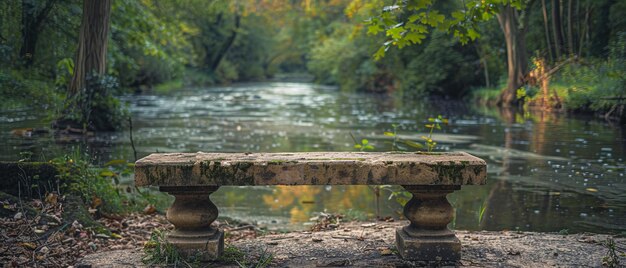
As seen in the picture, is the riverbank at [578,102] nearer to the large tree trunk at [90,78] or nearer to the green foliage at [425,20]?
the green foliage at [425,20]

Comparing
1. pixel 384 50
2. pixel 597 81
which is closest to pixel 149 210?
pixel 384 50

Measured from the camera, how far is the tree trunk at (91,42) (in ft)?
39.7

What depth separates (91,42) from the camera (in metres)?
12.5

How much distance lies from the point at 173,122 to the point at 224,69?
41182 mm

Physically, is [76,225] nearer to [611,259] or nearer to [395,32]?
[395,32]

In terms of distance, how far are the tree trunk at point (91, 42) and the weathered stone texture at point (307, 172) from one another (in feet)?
29.0

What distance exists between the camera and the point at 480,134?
619 inches

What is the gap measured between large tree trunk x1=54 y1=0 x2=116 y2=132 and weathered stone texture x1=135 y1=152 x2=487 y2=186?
29.1ft

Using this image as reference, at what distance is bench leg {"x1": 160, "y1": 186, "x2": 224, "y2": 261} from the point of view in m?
4.29

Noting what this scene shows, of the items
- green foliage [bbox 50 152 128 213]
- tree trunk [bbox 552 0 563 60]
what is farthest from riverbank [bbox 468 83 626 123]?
green foliage [bbox 50 152 128 213]

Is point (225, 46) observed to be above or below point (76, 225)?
above

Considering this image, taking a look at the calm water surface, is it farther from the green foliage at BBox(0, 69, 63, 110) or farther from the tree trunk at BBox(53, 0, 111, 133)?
the green foliage at BBox(0, 69, 63, 110)

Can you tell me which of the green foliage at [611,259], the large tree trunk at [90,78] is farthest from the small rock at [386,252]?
the large tree trunk at [90,78]

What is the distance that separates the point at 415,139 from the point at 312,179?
10.7m
